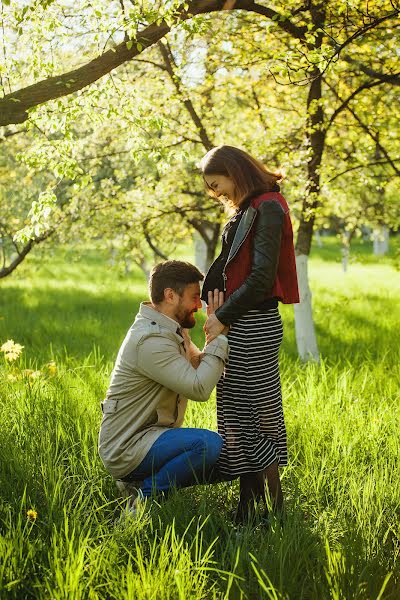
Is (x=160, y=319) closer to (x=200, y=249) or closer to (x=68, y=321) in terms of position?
(x=68, y=321)

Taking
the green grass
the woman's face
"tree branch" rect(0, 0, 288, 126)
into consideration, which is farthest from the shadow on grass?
the woman's face

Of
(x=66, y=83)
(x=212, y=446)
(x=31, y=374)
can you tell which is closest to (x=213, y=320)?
(x=212, y=446)

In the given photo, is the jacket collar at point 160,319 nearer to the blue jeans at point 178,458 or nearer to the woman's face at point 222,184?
the blue jeans at point 178,458

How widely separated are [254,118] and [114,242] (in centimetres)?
344

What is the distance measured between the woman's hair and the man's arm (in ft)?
2.38

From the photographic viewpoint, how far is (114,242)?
35.2 feet

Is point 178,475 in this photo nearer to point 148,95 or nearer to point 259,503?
point 259,503

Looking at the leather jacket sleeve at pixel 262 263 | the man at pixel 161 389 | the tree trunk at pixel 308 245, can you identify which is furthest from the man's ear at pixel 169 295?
the tree trunk at pixel 308 245

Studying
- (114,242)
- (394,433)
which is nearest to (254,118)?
(114,242)

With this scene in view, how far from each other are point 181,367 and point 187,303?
1.06 ft

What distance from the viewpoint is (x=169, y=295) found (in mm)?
3383

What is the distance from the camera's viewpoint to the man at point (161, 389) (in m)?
3.28

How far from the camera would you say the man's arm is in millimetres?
3260

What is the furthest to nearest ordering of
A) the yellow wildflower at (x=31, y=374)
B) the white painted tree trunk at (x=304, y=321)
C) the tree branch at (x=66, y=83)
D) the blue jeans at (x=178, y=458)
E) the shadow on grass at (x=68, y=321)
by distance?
1. the shadow on grass at (x=68, y=321)
2. the white painted tree trunk at (x=304, y=321)
3. the yellow wildflower at (x=31, y=374)
4. the tree branch at (x=66, y=83)
5. the blue jeans at (x=178, y=458)
